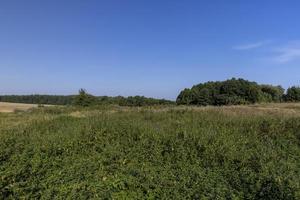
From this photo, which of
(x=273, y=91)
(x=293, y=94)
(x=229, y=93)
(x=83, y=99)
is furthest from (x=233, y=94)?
(x=83, y=99)

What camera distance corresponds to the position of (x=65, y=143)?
27.8ft

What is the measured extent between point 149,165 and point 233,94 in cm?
4656

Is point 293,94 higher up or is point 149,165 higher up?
point 293,94

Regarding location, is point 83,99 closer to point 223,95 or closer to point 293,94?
point 223,95

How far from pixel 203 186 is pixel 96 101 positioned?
1632 inches

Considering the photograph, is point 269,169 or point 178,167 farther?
point 178,167

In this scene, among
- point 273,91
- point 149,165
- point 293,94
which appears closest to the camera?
point 149,165

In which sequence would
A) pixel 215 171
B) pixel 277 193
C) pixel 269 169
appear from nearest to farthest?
pixel 277 193
pixel 269 169
pixel 215 171

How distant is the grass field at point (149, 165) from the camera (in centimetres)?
552

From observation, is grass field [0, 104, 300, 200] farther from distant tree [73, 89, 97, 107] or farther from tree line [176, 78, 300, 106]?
tree line [176, 78, 300, 106]

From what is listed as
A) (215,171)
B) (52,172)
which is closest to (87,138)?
(52,172)

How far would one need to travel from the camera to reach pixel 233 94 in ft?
171

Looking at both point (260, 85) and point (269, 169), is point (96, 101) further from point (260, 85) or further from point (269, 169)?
point (269, 169)

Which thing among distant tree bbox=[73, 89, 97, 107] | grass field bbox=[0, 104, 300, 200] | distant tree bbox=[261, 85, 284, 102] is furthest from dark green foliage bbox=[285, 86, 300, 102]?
grass field bbox=[0, 104, 300, 200]
